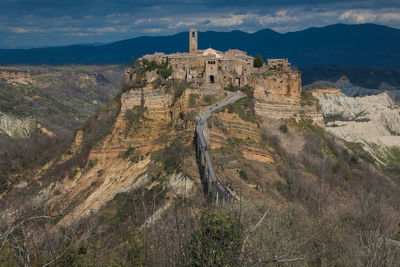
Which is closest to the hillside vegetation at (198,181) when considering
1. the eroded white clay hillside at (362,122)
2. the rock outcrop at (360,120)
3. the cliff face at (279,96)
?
the cliff face at (279,96)

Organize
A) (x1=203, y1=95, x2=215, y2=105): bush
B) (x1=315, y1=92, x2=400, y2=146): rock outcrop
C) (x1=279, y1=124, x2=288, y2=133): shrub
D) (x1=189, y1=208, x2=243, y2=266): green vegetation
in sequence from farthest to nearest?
(x1=315, y1=92, x2=400, y2=146): rock outcrop → (x1=279, y1=124, x2=288, y2=133): shrub → (x1=203, y1=95, x2=215, y2=105): bush → (x1=189, y1=208, x2=243, y2=266): green vegetation

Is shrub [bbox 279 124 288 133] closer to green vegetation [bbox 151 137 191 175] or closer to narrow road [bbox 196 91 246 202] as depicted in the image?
narrow road [bbox 196 91 246 202]

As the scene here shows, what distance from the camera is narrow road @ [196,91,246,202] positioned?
25438 millimetres

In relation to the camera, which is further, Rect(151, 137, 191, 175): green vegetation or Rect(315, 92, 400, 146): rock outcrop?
Rect(315, 92, 400, 146): rock outcrop

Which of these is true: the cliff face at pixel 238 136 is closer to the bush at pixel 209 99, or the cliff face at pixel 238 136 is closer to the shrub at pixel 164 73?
the bush at pixel 209 99

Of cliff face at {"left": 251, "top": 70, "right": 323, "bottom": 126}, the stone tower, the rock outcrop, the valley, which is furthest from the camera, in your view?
the rock outcrop

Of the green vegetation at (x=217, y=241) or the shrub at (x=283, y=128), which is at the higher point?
the green vegetation at (x=217, y=241)

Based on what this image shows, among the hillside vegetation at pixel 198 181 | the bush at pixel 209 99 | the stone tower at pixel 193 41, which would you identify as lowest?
the hillside vegetation at pixel 198 181

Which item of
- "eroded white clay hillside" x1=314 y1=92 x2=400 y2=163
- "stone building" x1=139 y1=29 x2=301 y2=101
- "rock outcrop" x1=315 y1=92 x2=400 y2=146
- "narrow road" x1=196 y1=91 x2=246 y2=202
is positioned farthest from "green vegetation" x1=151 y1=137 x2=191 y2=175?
"rock outcrop" x1=315 y1=92 x2=400 y2=146

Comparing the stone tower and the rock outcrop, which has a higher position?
the stone tower

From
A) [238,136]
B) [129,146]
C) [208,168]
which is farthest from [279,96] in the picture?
[208,168]

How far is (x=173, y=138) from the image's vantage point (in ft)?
124

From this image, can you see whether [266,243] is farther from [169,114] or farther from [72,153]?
[72,153]

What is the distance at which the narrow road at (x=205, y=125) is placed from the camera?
25.4m
